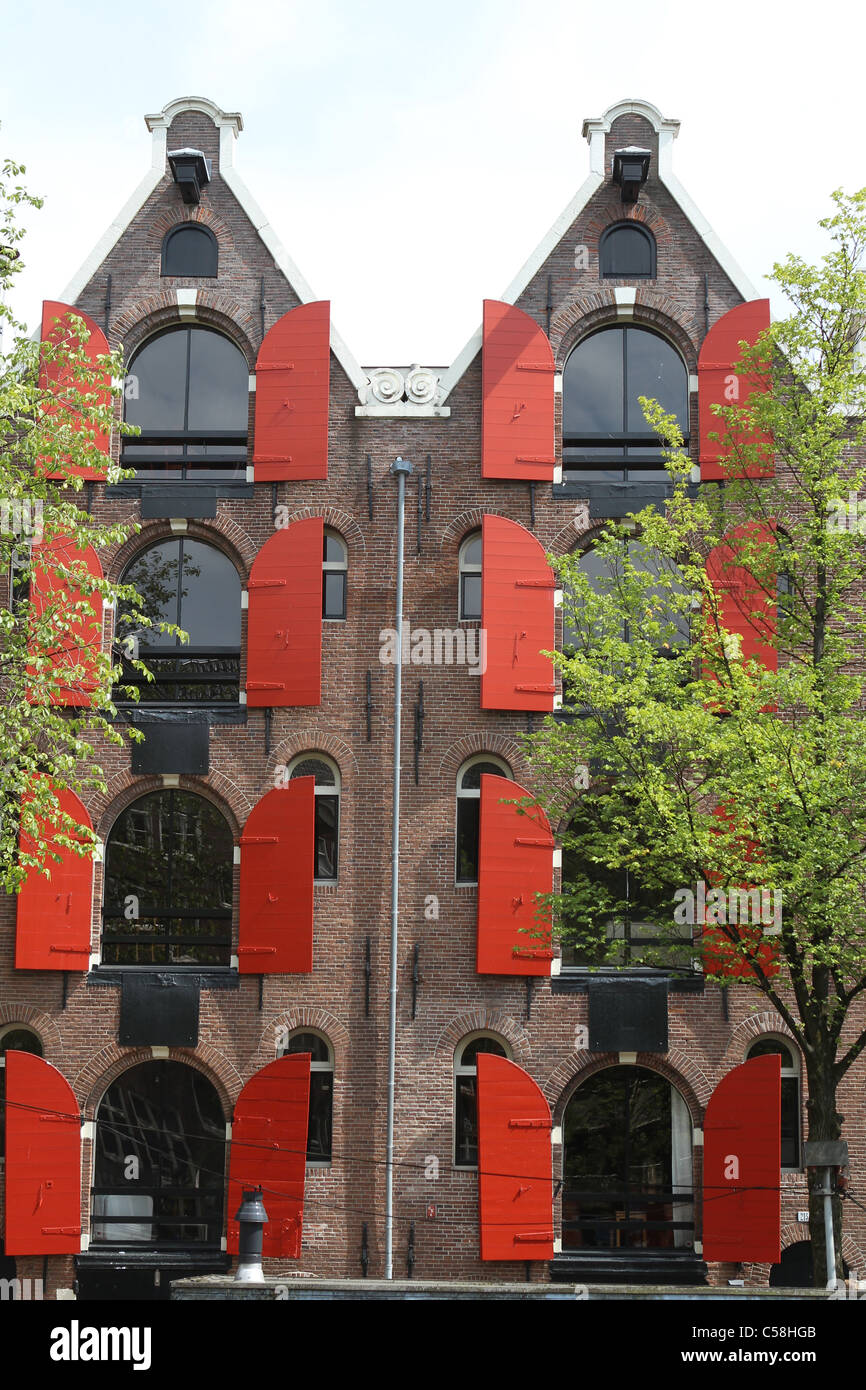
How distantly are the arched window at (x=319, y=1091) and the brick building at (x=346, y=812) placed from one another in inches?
2.3

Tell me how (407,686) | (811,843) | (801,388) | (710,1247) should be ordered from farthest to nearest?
(407,686)
(710,1247)
(801,388)
(811,843)

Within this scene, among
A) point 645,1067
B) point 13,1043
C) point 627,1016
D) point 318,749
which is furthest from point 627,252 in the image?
point 13,1043

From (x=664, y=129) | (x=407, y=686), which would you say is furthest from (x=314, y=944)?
(x=664, y=129)

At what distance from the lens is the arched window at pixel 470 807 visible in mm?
22609

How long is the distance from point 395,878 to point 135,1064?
4.83 metres

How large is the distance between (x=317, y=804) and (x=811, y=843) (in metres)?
8.76

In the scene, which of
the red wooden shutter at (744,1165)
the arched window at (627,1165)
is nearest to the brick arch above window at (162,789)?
the arched window at (627,1165)

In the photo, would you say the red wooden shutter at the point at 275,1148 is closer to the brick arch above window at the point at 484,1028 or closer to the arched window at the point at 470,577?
the brick arch above window at the point at 484,1028

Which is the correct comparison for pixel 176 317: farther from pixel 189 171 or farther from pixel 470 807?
pixel 470 807

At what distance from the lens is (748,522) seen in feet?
65.6

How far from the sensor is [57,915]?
2223cm

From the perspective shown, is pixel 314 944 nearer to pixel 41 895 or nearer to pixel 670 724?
pixel 41 895

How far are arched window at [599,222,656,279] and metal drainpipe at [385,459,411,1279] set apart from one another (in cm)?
472
